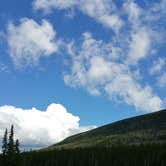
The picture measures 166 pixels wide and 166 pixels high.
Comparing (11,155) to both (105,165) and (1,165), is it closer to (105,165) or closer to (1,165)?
(1,165)

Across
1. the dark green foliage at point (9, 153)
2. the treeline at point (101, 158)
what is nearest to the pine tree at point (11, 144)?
the dark green foliage at point (9, 153)

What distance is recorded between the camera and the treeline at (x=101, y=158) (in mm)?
127938

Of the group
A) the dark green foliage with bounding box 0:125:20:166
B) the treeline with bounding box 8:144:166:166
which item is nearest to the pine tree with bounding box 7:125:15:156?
the dark green foliage with bounding box 0:125:20:166

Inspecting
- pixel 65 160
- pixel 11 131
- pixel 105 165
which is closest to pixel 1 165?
pixel 11 131

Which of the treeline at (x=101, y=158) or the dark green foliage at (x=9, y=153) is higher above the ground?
the treeline at (x=101, y=158)

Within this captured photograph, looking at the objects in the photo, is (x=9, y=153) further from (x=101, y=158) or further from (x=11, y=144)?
(x=101, y=158)

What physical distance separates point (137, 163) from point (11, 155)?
239 ft

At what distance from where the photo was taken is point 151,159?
12862 centimetres

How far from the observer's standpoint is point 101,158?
13600 cm

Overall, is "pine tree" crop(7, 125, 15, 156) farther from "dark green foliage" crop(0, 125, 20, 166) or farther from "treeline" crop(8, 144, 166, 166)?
"treeline" crop(8, 144, 166, 166)

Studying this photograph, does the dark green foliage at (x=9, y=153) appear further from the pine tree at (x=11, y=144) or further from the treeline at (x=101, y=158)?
the treeline at (x=101, y=158)

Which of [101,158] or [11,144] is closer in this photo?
[11,144]

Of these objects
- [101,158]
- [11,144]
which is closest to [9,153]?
[11,144]

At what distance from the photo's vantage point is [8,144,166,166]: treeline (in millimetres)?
127938
